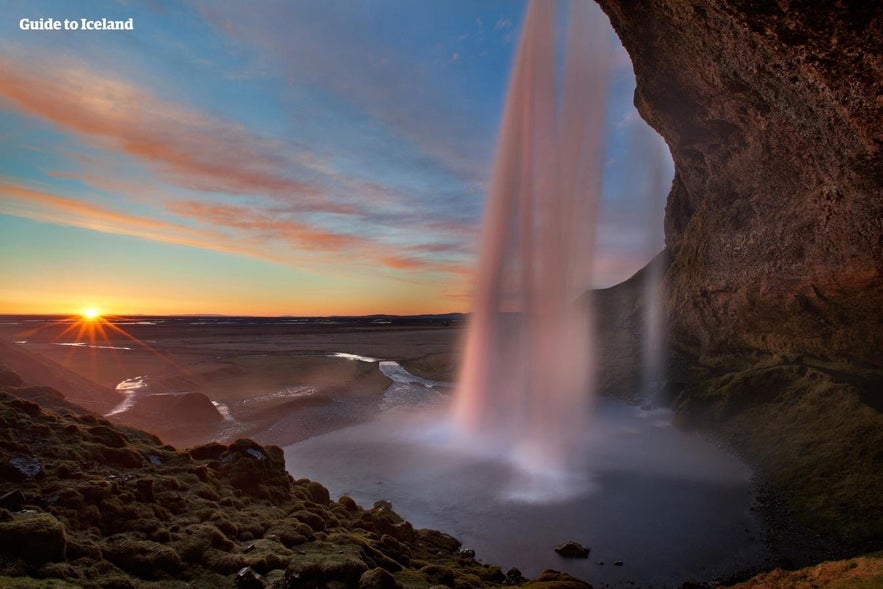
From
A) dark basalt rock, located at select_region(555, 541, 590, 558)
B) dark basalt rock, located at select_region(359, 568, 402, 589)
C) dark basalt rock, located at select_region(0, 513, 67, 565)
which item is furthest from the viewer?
dark basalt rock, located at select_region(555, 541, 590, 558)

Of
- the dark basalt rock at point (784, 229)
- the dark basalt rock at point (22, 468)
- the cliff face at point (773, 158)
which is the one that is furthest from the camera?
the dark basalt rock at point (784, 229)

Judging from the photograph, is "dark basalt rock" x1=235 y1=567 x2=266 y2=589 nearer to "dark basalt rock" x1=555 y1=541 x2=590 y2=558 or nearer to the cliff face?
"dark basalt rock" x1=555 y1=541 x2=590 y2=558

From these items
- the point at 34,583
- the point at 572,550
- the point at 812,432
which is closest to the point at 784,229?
the point at 812,432

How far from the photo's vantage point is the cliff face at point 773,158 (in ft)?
35.8

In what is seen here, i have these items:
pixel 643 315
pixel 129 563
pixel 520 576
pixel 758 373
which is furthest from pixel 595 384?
pixel 129 563

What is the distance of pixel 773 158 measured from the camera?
20.0 meters

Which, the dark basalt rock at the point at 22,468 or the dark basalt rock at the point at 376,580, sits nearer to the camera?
the dark basalt rock at the point at 376,580

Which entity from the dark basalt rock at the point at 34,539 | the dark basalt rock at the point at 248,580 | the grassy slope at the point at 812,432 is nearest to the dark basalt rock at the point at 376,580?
the dark basalt rock at the point at 248,580

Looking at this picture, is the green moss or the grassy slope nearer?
the green moss

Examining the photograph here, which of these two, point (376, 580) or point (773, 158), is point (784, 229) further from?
point (376, 580)

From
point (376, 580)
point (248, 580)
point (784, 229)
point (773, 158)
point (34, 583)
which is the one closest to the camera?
point (34, 583)

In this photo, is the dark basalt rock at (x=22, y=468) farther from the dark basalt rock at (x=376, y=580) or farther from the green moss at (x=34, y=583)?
the dark basalt rock at (x=376, y=580)

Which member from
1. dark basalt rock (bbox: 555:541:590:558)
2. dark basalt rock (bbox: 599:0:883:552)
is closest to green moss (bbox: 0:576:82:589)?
dark basalt rock (bbox: 555:541:590:558)

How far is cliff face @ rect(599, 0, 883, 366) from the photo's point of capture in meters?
10.9
